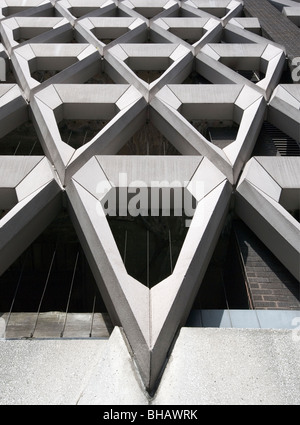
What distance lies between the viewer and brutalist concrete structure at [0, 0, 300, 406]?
5.28 meters

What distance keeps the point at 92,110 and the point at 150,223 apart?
11.1 ft

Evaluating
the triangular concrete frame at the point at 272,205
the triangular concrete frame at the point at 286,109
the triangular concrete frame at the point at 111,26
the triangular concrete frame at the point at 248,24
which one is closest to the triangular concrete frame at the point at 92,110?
the triangular concrete frame at the point at 272,205

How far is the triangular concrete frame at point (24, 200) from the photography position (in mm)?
6906

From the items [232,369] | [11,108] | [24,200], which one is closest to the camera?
[232,369]

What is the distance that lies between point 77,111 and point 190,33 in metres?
7.22

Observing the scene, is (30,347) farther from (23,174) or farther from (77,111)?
(77,111)

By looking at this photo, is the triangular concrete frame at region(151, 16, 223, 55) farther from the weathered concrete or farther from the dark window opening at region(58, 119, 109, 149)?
the weathered concrete

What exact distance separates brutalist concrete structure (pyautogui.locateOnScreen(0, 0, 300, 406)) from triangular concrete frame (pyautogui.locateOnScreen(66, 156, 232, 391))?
0.03m

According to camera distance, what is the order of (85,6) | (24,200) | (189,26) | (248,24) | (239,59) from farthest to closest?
(85,6) < (248,24) < (189,26) < (239,59) < (24,200)

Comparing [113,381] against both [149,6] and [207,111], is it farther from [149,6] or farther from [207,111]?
[149,6]

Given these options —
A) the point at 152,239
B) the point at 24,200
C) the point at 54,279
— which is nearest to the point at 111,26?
the point at 152,239

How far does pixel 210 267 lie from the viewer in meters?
9.61

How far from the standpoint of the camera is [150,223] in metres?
8.90

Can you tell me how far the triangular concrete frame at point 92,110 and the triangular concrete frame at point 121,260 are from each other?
1228 mm
